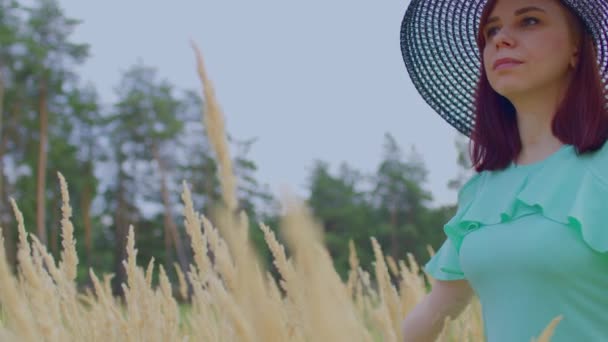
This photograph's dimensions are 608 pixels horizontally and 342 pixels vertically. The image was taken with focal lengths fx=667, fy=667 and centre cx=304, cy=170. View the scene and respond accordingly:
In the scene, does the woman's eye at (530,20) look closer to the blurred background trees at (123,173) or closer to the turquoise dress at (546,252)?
the turquoise dress at (546,252)

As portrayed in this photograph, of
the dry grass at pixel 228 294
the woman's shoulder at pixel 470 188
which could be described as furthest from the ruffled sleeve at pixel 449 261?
the dry grass at pixel 228 294

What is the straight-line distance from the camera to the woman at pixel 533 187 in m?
1.14

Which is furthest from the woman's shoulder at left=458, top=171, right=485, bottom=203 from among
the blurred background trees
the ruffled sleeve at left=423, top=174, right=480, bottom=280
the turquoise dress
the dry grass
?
the blurred background trees

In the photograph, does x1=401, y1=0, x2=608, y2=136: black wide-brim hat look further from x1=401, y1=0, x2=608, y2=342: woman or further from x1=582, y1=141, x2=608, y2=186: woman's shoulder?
x1=582, y1=141, x2=608, y2=186: woman's shoulder

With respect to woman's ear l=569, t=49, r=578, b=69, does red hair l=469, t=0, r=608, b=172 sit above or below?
below

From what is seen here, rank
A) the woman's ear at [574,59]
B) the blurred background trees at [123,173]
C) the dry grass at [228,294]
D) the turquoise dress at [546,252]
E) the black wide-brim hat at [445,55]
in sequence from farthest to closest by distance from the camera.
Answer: the blurred background trees at [123,173]
the black wide-brim hat at [445,55]
the woman's ear at [574,59]
the turquoise dress at [546,252]
the dry grass at [228,294]

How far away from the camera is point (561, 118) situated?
1319 millimetres

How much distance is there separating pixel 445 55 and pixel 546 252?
792mm

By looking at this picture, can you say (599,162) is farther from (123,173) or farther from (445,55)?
(123,173)

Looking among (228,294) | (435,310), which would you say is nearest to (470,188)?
(435,310)

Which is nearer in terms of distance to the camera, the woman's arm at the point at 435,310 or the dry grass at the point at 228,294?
the dry grass at the point at 228,294

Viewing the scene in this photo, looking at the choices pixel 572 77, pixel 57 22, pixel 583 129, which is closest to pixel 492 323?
pixel 583 129

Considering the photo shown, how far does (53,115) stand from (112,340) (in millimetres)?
21596

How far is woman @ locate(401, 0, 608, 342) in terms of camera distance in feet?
3.75
